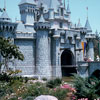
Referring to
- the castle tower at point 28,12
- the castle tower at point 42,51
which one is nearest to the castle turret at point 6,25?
the castle tower at point 42,51

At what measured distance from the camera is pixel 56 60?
40.8m

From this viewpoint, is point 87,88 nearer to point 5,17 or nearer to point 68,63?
point 5,17

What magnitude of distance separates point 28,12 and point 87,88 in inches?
1287

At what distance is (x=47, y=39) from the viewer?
4072 centimetres

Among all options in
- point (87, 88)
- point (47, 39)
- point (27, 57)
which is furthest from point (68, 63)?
Result: point (87, 88)

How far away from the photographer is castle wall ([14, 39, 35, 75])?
3966 centimetres

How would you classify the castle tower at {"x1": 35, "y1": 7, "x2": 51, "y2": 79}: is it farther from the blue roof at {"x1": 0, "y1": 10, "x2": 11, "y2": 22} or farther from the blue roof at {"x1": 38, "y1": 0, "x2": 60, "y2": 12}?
the blue roof at {"x1": 38, "y1": 0, "x2": 60, "y2": 12}

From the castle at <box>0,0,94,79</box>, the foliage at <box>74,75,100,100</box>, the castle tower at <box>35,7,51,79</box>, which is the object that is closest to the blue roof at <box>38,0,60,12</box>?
the castle at <box>0,0,94,79</box>

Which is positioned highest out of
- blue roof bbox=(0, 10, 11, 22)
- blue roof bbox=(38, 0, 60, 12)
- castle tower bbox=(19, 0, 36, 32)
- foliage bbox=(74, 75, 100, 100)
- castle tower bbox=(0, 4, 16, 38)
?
blue roof bbox=(38, 0, 60, 12)

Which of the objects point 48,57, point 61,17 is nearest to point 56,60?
point 48,57

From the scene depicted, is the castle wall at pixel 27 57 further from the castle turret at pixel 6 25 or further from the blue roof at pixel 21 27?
the blue roof at pixel 21 27

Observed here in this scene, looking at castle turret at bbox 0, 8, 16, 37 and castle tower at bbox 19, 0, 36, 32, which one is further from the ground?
castle tower at bbox 19, 0, 36, 32

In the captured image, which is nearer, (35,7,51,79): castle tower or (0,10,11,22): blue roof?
(0,10,11,22): blue roof

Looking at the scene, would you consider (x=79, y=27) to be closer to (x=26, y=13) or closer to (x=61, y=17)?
(x=61, y=17)
